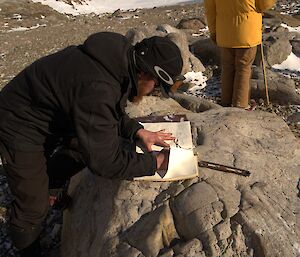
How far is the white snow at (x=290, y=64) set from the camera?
8805 millimetres

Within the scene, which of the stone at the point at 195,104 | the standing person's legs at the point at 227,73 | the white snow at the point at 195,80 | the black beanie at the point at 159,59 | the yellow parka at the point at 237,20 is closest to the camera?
the black beanie at the point at 159,59

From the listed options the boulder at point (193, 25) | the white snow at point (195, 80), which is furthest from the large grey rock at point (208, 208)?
the boulder at point (193, 25)

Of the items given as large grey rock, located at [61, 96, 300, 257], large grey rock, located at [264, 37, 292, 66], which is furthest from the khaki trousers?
large grey rock, located at [264, 37, 292, 66]

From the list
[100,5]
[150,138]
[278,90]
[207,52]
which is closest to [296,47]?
[207,52]

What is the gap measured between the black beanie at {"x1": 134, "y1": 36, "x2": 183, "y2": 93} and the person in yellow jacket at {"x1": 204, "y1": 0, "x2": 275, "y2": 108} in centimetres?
326

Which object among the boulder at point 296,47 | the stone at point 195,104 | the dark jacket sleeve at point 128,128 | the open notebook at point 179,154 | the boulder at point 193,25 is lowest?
the boulder at point 193,25

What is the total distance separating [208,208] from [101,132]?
0.95 meters

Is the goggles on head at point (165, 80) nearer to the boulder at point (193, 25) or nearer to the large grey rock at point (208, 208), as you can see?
the large grey rock at point (208, 208)

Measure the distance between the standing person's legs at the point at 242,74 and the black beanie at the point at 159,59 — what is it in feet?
11.5

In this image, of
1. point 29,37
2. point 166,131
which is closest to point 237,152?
point 166,131

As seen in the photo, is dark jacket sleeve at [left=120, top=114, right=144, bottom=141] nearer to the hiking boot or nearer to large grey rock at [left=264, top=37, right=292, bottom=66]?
the hiking boot

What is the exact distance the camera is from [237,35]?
6.05 m

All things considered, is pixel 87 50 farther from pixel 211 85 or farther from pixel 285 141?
pixel 211 85

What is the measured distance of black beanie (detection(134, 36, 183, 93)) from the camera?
9.34 ft
